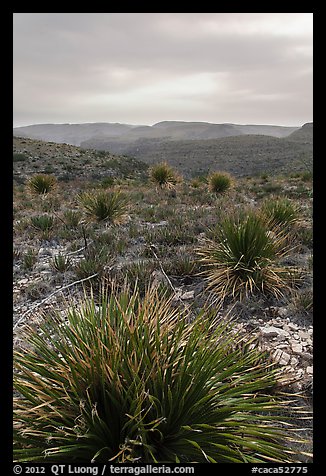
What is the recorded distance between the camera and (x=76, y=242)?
753 centimetres

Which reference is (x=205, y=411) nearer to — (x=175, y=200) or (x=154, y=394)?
(x=154, y=394)

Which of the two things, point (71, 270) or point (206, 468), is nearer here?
point (206, 468)

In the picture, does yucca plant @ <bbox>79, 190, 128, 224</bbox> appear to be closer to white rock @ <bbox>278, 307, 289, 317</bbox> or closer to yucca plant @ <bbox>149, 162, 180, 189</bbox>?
white rock @ <bbox>278, 307, 289, 317</bbox>

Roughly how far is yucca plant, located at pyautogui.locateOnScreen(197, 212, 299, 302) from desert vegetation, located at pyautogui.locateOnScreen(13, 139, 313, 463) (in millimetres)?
21

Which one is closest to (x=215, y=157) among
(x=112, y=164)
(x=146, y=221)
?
(x=112, y=164)

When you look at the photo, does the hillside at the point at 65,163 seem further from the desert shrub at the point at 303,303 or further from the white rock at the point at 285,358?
the white rock at the point at 285,358

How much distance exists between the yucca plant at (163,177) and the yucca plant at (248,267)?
11.1 meters

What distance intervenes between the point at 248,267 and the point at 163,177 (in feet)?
38.7

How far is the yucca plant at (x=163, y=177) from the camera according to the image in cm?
1627

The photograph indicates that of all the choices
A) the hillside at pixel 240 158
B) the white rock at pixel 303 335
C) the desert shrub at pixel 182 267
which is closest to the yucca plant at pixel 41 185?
the desert shrub at pixel 182 267

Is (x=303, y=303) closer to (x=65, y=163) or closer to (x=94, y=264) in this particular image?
(x=94, y=264)

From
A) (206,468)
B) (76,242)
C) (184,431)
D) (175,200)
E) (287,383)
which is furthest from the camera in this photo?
(175,200)

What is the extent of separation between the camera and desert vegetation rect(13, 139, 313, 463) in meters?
2.11

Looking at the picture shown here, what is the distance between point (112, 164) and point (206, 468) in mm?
35588
